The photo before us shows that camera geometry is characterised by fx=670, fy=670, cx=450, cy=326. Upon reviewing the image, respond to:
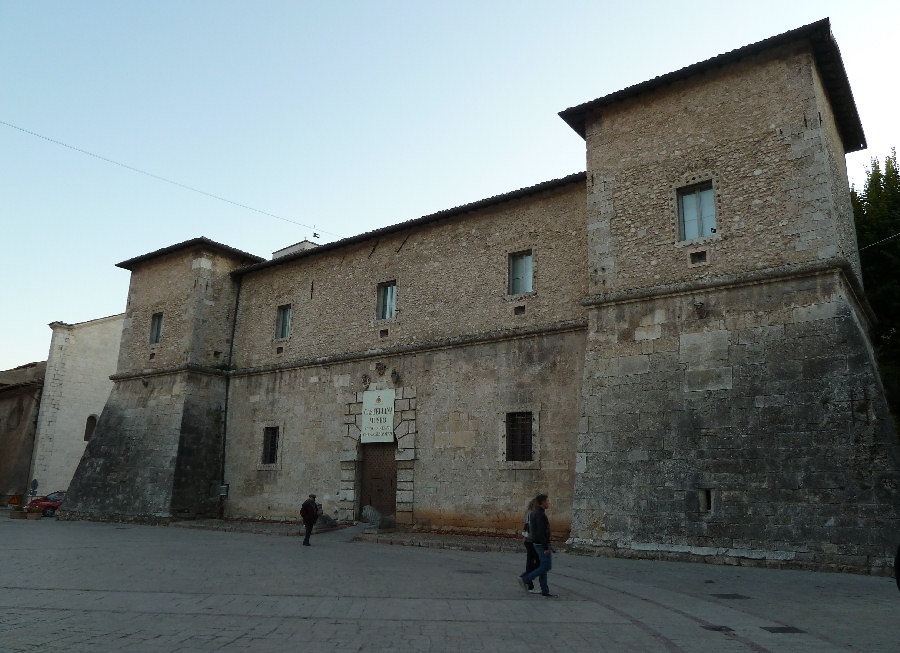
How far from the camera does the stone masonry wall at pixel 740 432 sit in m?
11.0

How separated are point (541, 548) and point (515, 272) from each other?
9.98 metres

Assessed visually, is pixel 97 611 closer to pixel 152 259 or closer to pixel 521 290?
pixel 521 290

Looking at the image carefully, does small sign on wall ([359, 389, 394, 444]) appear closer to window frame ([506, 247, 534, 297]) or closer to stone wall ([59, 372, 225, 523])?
window frame ([506, 247, 534, 297])

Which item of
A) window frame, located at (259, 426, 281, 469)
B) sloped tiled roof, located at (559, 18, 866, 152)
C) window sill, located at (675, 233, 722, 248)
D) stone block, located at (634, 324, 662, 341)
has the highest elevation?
sloped tiled roof, located at (559, 18, 866, 152)

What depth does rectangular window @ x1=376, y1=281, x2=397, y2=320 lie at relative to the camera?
66.3 ft

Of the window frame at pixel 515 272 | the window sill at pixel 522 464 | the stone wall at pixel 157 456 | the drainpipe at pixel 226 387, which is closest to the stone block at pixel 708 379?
the window sill at pixel 522 464

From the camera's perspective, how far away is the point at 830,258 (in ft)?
39.9

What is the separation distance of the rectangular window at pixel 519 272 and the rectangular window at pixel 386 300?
13.0 ft

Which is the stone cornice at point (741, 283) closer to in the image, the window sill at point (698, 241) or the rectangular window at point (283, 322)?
the window sill at point (698, 241)

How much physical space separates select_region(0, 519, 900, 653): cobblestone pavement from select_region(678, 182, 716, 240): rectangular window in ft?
21.7

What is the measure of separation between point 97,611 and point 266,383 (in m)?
15.5

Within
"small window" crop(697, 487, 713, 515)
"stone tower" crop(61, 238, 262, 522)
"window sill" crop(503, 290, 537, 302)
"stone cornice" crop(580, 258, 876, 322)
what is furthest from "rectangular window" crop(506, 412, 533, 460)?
"stone tower" crop(61, 238, 262, 522)

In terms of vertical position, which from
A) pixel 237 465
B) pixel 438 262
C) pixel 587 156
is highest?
pixel 587 156

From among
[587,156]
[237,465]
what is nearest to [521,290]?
[587,156]
